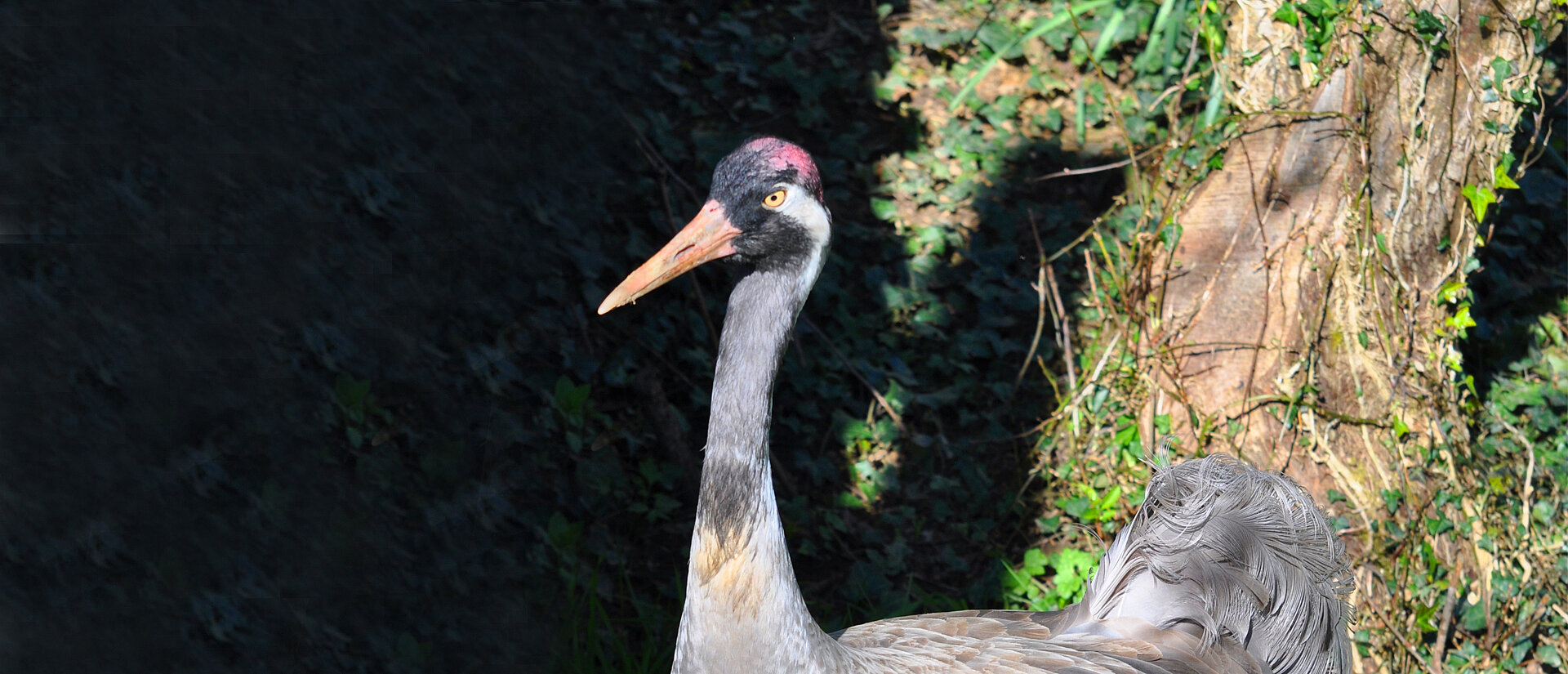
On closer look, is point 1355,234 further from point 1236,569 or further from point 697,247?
point 697,247

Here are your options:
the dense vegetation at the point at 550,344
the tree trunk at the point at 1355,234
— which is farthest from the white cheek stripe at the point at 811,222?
the tree trunk at the point at 1355,234

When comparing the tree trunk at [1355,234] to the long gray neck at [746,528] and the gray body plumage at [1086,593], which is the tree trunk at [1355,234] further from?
the long gray neck at [746,528]

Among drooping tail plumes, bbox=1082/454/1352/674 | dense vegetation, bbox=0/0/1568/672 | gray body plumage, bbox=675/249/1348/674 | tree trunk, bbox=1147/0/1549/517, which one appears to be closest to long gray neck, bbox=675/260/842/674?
gray body plumage, bbox=675/249/1348/674

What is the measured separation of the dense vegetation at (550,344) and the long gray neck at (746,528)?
1120 millimetres

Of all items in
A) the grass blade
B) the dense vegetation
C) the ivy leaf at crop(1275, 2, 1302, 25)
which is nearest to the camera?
the dense vegetation

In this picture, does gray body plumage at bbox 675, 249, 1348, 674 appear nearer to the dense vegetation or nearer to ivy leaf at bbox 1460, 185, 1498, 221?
the dense vegetation

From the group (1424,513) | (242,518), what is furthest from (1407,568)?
(242,518)

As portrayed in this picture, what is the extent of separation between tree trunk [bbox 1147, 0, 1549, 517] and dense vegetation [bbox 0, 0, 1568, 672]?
0.19 meters

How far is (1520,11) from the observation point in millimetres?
3668

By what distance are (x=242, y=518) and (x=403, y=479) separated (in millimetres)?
566

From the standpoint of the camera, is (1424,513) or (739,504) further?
(1424,513)

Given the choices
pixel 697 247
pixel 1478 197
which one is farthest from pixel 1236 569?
pixel 697 247

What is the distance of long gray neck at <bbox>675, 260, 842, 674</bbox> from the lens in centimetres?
261

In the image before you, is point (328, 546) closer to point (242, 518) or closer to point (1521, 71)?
point (242, 518)
